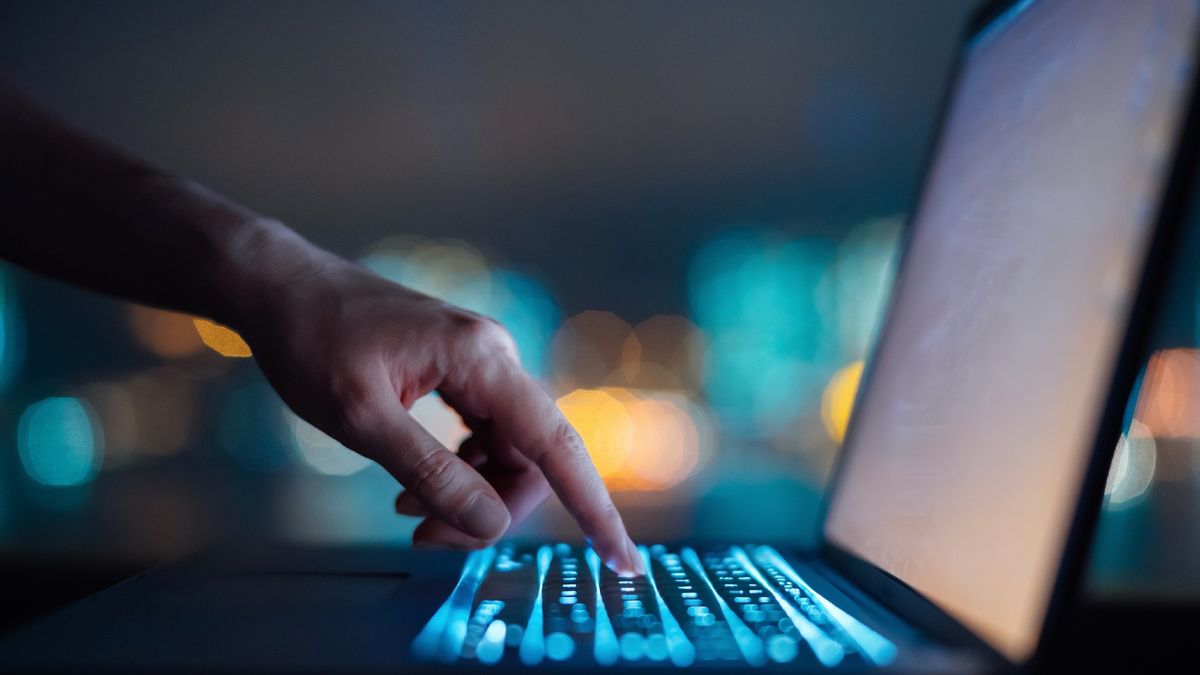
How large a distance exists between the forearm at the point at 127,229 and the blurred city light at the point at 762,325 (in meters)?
8.49

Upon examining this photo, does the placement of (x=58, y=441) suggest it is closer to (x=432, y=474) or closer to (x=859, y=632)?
(x=432, y=474)

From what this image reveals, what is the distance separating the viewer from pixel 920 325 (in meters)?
0.76

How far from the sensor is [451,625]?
49 centimetres

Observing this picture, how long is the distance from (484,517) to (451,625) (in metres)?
0.17

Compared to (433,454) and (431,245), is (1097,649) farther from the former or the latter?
(431,245)

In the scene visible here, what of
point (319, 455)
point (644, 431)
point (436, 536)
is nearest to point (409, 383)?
point (436, 536)

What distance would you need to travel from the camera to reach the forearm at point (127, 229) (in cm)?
72

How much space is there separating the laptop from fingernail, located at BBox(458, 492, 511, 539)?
4 cm

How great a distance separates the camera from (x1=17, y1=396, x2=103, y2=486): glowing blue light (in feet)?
29.1

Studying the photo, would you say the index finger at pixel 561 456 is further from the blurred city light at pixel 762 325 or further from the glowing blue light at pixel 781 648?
the blurred city light at pixel 762 325

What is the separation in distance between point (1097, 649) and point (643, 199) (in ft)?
26.9

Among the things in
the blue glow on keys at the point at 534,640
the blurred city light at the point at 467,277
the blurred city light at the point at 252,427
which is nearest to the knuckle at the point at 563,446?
the blue glow on keys at the point at 534,640

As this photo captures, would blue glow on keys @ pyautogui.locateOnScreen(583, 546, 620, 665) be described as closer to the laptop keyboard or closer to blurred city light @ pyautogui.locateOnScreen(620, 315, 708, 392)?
the laptop keyboard

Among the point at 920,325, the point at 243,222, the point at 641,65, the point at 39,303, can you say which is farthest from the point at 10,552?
the point at 39,303
